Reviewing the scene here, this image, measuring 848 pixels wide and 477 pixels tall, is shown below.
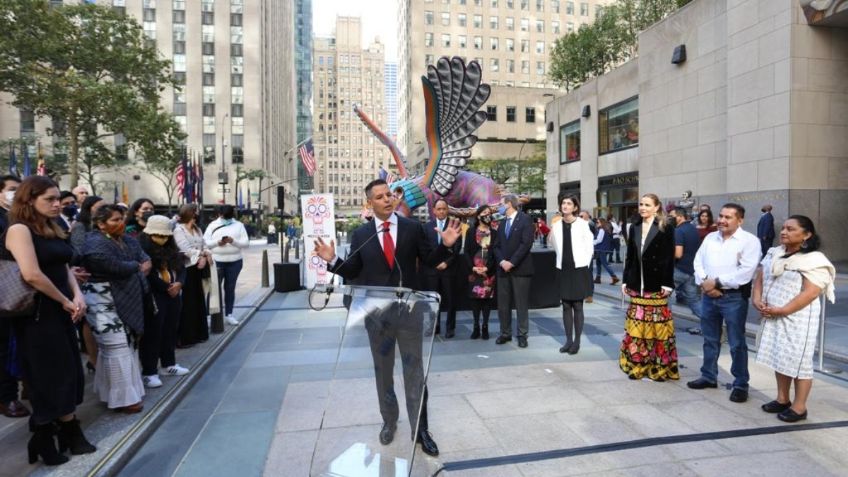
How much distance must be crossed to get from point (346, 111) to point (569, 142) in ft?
392

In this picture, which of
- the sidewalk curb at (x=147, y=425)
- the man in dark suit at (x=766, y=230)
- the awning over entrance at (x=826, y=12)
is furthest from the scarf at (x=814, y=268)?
the awning over entrance at (x=826, y=12)

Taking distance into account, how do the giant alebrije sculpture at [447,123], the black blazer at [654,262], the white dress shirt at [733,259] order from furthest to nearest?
the giant alebrije sculpture at [447,123] < the black blazer at [654,262] < the white dress shirt at [733,259]

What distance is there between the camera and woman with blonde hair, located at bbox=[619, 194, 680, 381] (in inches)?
200

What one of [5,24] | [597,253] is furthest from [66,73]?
[597,253]

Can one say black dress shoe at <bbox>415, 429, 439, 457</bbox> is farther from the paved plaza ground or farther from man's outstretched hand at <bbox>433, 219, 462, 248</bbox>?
man's outstretched hand at <bbox>433, 219, 462, 248</bbox>

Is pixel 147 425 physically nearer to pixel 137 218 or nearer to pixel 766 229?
pixel 137 218

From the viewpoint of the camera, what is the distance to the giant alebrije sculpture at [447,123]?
10.7 metres

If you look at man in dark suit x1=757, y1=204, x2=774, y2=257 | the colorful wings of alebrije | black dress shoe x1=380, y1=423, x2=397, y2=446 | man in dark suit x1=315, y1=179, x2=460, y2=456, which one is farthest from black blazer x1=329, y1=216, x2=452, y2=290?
man in dark suit x1=757, y1=204, x2=774, y2=257

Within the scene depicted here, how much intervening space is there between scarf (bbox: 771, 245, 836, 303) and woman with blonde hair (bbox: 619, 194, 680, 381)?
1099mm

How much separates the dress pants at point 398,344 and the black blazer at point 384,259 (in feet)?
1.89

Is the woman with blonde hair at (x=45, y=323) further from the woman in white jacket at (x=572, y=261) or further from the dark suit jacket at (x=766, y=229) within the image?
the dark suit jacket at (x=766, y=229)

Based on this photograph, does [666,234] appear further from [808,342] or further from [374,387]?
[374,387]

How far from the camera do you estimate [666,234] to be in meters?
5.16

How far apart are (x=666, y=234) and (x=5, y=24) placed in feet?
91.4
